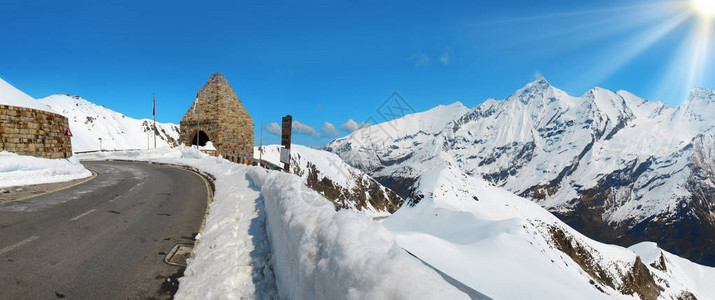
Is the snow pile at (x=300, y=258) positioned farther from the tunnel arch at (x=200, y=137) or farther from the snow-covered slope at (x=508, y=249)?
the tunnel arch at (x=200, y=137)

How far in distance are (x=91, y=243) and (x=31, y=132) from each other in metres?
17.1

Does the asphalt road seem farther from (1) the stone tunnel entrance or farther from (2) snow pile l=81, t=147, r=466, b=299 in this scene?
(1) the stone tunnel entrance

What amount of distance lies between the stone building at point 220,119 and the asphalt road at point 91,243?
2300cm

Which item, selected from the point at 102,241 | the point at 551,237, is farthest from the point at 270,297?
the point at 551,237

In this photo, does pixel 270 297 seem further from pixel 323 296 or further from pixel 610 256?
pixel 610 256

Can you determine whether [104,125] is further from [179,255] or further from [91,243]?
[179,255]

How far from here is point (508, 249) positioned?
120 feet

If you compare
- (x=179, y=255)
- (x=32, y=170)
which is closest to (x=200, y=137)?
(x=32, y=170)

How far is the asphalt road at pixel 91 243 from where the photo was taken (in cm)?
489

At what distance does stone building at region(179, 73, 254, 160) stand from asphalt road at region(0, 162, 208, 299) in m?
23.0

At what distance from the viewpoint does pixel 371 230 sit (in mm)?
3252

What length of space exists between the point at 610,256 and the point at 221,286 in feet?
236

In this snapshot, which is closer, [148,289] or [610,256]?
[148,289]

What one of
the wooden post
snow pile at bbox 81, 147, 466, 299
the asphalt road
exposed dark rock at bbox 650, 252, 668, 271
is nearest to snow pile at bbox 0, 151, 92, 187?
the asphalt road
